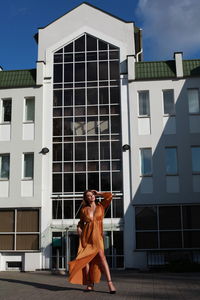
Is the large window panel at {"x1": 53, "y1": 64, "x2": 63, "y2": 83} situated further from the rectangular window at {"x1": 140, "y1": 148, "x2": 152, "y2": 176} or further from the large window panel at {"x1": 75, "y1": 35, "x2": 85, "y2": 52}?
the rectangular window at {"x1": 140, "y1": 148, "x2": 152, "y2": 176}

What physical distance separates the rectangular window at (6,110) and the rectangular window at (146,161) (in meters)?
7.93

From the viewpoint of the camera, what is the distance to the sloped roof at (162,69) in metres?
22.9

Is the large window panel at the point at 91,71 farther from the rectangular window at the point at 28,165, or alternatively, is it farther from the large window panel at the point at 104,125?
the rectangular window at the point at 28,165

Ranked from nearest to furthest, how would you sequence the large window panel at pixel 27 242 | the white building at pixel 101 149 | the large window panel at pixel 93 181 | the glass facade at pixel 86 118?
the white building at pixel 101 149 < the large window panel at pixel 27 242 < the large window panel at pixel 93 181 < the glass facade at pixel 86 118

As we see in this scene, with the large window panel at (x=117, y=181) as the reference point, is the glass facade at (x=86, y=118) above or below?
above

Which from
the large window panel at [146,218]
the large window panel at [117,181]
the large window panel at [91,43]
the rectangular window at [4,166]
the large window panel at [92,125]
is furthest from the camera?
the large window panel at [91,43]

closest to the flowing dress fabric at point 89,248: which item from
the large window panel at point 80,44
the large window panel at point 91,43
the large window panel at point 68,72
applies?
the large window panel at point 68,72

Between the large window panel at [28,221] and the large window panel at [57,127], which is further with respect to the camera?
the large window panel at [57,127]

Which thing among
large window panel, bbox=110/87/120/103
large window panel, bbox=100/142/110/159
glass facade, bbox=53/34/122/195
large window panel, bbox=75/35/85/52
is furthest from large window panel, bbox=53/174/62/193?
large window panel, bbox=75/35/85/52

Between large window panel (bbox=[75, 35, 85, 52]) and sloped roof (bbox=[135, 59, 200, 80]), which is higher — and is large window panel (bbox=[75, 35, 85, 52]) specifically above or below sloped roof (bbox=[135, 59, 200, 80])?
above

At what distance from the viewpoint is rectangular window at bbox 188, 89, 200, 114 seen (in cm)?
2264

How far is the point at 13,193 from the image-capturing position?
73.8 ft

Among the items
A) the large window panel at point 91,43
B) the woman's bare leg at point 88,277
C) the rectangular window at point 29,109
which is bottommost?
the woman's bare leg at point 88,277

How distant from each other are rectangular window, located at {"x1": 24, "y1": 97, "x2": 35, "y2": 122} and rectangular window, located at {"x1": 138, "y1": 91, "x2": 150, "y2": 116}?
610cm
